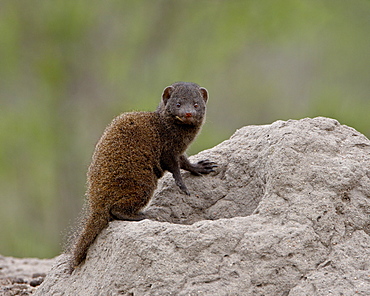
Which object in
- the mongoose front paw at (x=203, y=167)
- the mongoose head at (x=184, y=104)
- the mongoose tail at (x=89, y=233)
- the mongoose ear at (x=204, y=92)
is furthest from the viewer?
the mongoose ear at (x=204, y=92)

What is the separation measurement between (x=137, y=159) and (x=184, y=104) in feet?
2.98

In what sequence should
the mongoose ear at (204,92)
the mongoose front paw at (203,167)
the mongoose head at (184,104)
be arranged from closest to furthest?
the mongoose front paw at (203,167) → the mongoose head at (184,104) → the mongoose ear at (204,92)

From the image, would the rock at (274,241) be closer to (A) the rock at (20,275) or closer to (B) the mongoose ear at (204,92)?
(A) the rock at (20,275)

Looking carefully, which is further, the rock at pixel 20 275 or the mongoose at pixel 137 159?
the rock at pixel 20 275

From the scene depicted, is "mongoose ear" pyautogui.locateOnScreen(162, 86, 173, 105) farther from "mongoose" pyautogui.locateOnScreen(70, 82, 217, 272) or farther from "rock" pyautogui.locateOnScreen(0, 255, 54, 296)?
"rock" pyautogui.locateOnScreen(0, 255, 54, 296)

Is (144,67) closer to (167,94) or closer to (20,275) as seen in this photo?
(20,275)

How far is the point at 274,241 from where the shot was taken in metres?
3.92

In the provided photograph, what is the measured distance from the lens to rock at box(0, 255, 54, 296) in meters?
5.68

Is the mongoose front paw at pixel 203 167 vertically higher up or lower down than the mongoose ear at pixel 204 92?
lower down

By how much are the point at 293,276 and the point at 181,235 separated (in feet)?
2.25

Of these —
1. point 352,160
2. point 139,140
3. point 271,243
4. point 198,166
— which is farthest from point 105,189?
point 352,160

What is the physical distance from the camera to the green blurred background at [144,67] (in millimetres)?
12875

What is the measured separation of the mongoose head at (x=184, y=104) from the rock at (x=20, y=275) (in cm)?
189

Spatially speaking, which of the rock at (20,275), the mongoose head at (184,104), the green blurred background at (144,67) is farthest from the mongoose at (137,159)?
the green blurred background at (144,67)
